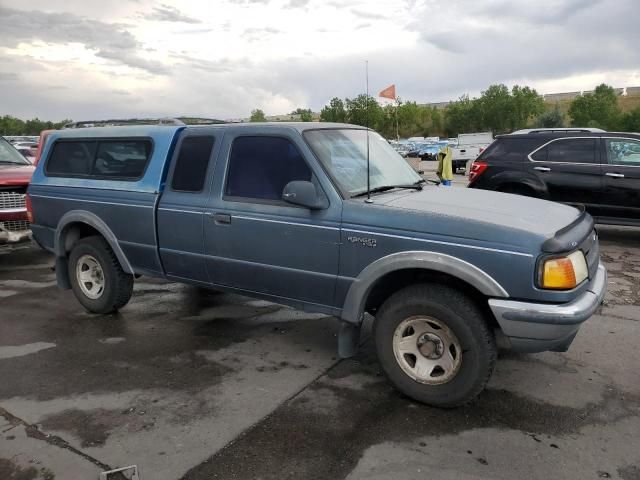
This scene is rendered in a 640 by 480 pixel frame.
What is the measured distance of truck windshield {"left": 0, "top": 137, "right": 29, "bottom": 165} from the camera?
28.2ft

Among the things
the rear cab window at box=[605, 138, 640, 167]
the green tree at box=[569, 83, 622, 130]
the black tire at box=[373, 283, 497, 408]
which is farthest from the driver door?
the green tree at box=[569, 83, 622, 130]

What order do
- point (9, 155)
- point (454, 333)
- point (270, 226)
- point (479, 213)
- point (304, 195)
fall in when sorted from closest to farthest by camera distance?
point (454, 333) → point (479, 213) → point (304, 195) → point (270, 226) → point (9, 155)

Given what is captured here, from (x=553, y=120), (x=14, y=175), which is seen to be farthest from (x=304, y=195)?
(x=553, y=120)

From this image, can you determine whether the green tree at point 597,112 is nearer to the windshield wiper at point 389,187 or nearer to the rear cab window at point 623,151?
the rear cab window at point 623,151

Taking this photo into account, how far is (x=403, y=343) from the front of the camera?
355 centimetres

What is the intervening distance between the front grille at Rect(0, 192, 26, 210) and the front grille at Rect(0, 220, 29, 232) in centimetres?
21

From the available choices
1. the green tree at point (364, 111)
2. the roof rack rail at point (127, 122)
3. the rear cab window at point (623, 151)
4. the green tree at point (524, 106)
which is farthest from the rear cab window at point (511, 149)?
the green tree at point (524, 106)

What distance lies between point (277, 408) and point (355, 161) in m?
1.92

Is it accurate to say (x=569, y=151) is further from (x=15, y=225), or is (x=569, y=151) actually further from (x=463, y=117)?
(x=463, y=117)

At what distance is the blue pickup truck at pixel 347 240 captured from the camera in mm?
3164

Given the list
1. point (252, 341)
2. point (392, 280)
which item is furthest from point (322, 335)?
point (392, 280)

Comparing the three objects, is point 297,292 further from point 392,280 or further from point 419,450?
point 419,450

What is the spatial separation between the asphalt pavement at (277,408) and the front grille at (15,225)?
99.9 inches

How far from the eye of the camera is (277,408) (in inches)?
138
